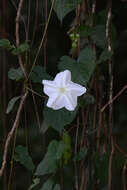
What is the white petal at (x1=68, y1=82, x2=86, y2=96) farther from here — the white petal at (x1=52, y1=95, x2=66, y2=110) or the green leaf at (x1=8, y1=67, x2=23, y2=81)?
the green leaf at (x1=8, y1=67, x2=23, y2=81)

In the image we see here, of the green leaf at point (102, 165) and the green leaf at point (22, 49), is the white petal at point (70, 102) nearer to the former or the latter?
the green leaf at point (22, 49)

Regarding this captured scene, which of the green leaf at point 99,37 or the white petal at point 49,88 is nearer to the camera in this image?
the white petal at point 49,88

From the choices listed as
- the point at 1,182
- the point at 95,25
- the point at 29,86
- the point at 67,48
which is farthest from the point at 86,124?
the point at 67,48

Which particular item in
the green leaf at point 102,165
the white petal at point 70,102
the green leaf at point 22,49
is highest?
the green leaf at point 22,49

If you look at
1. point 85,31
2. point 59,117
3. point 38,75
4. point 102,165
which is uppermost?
point 85,31

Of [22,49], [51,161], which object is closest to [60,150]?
[51,161]

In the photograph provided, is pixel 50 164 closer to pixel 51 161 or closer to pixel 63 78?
pixel 51 161

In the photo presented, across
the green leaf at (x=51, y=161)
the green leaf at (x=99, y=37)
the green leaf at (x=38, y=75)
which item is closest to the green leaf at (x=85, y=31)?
the green leaf at (x=99, y=37)
